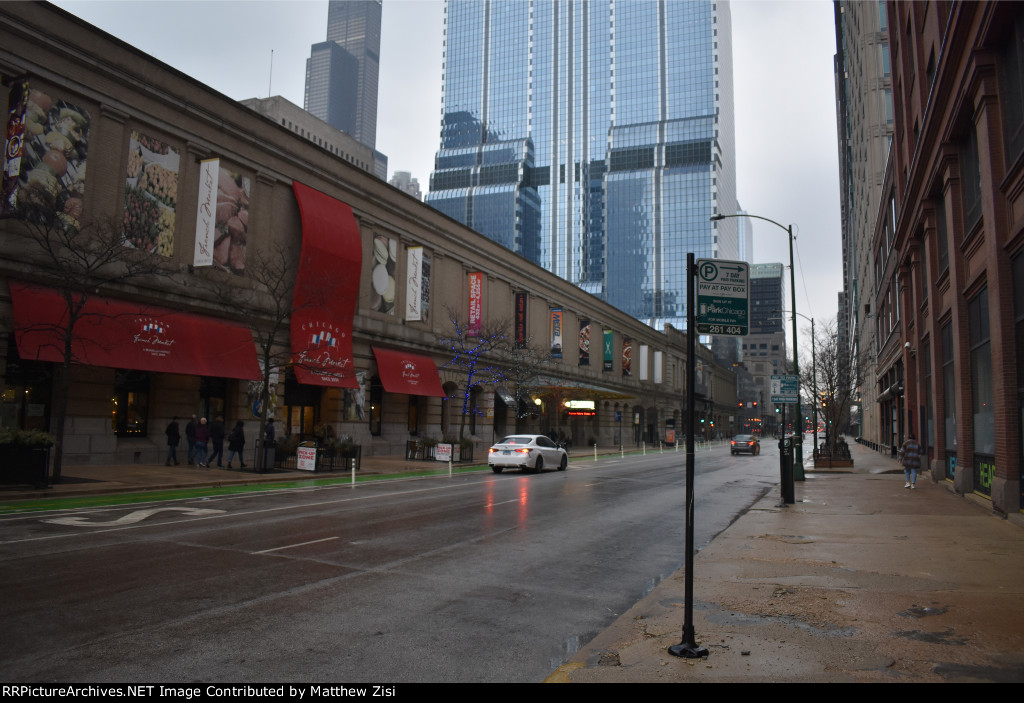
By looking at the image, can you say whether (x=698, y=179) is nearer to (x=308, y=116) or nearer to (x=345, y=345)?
(x=308, y=116)

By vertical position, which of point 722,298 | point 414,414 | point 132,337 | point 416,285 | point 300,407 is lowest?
point 414,414

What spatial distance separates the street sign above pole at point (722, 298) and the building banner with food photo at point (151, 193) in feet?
71.9

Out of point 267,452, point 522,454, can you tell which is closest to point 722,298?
point 267,452

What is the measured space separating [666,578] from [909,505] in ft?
36.5

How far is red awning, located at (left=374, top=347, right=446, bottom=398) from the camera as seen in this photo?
34.6m

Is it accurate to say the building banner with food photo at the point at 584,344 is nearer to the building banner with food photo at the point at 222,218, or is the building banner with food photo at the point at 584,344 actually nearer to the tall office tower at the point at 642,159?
the building banner with food photo at the point at 222,218

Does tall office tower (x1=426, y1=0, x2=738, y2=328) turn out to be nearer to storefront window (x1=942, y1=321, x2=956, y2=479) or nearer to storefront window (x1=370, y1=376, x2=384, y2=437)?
storefront window (x1=370, y1=376, x2=384, y2=437)

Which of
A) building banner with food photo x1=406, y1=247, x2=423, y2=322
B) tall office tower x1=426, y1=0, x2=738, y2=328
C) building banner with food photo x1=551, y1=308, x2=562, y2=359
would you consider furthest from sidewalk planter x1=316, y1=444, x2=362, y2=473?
tall office tower x1=426, y1=0, x2=738, y2=328

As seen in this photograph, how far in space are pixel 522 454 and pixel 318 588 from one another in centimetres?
1993

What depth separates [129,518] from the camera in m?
12.4

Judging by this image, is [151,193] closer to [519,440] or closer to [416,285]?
Answer: [416,285]

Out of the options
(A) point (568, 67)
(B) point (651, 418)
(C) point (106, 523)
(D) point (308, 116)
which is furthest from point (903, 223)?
(A) point (568, 67)

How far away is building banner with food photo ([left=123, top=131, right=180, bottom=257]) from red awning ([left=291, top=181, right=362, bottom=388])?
5583 millimetres

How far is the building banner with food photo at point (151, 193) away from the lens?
23.3 m
